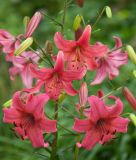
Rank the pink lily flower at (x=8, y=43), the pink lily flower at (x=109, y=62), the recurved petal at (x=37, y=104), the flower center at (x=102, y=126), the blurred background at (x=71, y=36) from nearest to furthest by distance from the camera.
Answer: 1. the recurved petal at (x=37, y=104)
2. the flower center at (x=102, y=126)
3. the pink lily flower at (x=8, y=43)
4. the pink lily flower at (x=109, y=62)
5. the blurred background at (x=71, y=36)

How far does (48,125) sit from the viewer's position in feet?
9.25

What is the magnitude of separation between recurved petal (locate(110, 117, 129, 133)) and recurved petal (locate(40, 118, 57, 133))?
30 centimetres

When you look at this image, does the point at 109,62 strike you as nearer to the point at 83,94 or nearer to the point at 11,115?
the point at 83,94

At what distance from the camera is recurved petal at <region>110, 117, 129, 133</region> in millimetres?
2889

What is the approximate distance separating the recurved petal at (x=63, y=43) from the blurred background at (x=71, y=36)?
0.16m

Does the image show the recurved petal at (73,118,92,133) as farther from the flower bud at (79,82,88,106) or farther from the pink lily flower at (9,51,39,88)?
the pink lily flower at (9,51,39,88)

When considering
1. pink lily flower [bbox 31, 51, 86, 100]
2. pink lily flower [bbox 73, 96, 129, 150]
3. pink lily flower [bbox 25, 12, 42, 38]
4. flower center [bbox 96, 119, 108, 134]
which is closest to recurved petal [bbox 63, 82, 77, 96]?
pink lily flower [bbox 31, 51, 86, 100]

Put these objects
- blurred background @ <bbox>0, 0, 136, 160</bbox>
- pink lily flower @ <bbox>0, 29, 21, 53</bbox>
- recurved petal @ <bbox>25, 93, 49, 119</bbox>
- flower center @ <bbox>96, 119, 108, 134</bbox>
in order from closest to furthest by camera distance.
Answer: recurved petal @ <bbox>25, 93, 49, 119</bbox> < flower center @ <bbox>96, 119, 108, 134</bbox> < pink lily flower @ <bbox>0, 29, 21, 53</bbox> < blurred background @ <bbox>0, 0, 136, 160</bbox>

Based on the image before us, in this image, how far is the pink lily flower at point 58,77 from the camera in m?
2.82

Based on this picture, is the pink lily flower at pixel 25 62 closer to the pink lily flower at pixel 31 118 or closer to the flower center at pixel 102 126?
the pink lily flower at pixel 31 118

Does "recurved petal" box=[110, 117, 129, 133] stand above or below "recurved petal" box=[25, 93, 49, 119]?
below

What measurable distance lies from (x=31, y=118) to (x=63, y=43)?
16.2 inches

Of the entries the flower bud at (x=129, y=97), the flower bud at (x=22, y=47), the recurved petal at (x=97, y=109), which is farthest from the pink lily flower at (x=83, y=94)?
the flower bud at (x=22, y=47)

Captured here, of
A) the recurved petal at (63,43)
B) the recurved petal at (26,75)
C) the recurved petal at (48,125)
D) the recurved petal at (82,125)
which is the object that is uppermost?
the recurved petal at (63,43)
